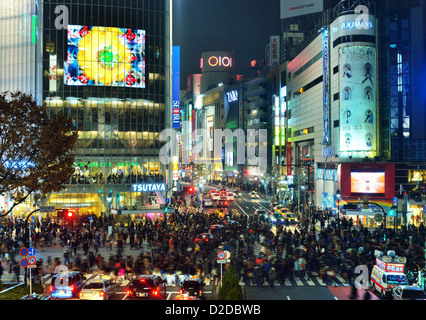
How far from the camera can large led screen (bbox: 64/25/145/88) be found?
58875 millimetres

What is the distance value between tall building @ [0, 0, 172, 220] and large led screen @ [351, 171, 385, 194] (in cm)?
2438

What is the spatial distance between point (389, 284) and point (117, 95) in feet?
A: 153

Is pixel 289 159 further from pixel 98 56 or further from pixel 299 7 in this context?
pixel 98 56

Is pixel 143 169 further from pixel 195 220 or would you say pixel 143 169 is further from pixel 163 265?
pixel 163 265

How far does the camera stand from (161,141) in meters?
62.9

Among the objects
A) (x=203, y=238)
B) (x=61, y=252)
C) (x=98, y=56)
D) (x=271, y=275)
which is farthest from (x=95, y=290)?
(x=98, y=56)

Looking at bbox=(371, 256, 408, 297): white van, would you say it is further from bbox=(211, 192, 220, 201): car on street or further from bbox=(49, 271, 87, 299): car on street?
bbox=(211, 192, 220, 201): car on street

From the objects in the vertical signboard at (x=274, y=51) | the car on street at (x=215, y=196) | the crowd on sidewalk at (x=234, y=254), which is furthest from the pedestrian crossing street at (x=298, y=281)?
the vertical signboard at (x=274, y=51)

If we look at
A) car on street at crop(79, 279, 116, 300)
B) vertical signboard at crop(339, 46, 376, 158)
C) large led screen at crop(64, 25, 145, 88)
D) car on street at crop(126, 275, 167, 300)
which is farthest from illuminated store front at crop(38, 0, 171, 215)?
car on street at crop(126, 275, 167, 300)

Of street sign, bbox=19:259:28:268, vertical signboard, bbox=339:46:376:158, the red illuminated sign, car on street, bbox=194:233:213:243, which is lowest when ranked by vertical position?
car on street, bbox=194:233:213:243

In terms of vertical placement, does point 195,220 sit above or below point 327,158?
below

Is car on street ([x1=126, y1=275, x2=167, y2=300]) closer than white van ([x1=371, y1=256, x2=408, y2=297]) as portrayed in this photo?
Yes

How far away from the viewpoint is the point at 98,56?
58.9 m
